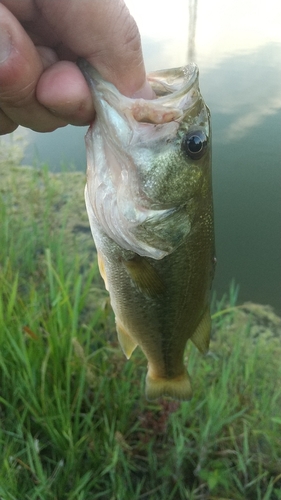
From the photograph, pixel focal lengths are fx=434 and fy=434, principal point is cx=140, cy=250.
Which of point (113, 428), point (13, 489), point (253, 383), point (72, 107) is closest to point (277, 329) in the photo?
point (253, 383)

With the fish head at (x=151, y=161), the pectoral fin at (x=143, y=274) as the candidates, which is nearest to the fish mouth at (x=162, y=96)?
the fish head at (x=151, y=161)

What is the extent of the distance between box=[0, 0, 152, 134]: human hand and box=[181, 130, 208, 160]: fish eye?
0.52ft

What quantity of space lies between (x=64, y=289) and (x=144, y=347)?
61cm

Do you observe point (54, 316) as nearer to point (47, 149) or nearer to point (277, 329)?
point (277, 329)

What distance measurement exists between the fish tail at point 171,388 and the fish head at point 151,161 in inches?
25.9

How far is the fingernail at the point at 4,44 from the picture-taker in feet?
3.27

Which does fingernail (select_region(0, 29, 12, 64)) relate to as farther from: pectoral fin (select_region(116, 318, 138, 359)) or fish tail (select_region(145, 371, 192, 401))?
fish tail (select_region(145, 371, 192, 401))

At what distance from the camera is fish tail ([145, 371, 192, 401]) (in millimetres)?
1740

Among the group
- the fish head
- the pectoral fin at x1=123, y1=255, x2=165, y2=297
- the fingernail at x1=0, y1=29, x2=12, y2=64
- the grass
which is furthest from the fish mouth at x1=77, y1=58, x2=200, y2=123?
the grass

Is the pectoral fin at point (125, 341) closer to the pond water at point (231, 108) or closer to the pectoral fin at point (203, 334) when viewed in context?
the pectoral fin at point (203, 334)

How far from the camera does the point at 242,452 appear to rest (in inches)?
80.2

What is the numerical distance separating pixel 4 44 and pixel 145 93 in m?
0.38

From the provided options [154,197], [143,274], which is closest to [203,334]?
[143,274]

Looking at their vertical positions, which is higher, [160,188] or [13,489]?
[160,188]
